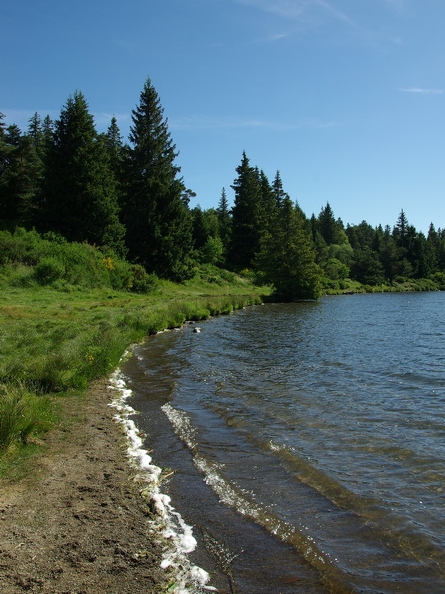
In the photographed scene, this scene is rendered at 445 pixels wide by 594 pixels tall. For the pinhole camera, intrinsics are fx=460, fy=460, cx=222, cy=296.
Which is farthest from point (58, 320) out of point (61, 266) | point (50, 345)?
point (61, 266)

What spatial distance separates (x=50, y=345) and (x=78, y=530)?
860 centimetres

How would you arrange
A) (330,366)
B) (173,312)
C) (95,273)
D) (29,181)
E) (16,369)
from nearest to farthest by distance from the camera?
(16,369)
(330,366)
(173,312)
(95,273)
(29,181)

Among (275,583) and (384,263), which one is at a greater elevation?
(384,263)

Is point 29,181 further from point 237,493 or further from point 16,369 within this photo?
point 237,493

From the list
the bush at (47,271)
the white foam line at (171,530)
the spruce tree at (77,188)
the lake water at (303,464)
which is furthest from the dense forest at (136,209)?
the white foam line at (171,530)

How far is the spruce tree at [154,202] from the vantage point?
51.3 meters

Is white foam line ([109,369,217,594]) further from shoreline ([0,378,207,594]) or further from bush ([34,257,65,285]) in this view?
bush ([34,257,65,285])

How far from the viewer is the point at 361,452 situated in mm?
8539

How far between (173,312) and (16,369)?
1814 centimetres

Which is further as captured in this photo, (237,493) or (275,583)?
(237,493)

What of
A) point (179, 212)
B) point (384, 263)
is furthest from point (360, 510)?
point (384, 263)

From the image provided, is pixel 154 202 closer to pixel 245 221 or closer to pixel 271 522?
pixel 245 221

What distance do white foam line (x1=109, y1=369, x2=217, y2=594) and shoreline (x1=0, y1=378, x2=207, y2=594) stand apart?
0.15ft

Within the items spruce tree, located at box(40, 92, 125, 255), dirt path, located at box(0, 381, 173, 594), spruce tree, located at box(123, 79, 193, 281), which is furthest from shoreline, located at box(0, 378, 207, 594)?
spruce tree, located at box(123, 79, 193, 281)
